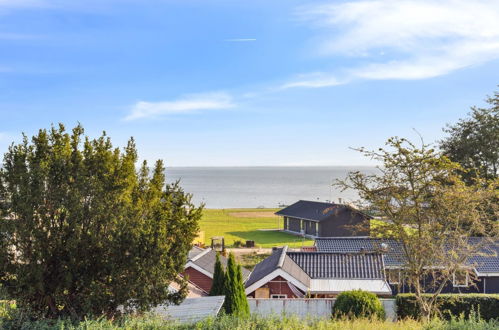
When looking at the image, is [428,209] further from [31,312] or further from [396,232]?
[31,312]

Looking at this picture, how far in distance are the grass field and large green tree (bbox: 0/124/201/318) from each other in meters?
30.1

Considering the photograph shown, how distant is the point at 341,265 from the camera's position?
2338 centimetres

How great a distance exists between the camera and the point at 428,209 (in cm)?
1700

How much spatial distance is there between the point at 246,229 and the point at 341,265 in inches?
1478

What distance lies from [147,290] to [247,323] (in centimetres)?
269

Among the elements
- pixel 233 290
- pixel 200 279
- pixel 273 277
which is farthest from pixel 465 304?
pixel 200 279

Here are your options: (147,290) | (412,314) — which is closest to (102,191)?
(147,290)

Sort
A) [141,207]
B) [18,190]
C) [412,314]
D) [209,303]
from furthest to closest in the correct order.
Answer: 1. [412,314]
2. [209,303]
3. [141,207]
4. [18,190]

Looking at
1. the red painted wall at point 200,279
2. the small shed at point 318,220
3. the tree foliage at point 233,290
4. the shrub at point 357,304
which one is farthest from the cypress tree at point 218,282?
the small shed at point 318,220

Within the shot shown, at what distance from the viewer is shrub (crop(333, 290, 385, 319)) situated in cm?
1689

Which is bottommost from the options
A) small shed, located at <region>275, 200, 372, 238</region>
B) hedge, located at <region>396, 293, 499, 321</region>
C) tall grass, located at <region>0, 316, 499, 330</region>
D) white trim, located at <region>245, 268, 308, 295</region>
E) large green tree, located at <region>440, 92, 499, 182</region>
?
hedge, located at <region>396, 293, 499, 321</region>

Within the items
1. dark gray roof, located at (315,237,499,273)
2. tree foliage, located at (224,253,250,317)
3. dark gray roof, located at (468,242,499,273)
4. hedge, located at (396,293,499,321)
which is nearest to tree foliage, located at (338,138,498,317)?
hedge, located at (396,293,499,321)

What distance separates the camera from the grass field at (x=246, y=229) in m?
49.4

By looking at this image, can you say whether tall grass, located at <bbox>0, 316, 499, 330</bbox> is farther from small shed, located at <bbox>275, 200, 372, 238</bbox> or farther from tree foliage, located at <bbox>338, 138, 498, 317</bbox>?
small shed, located at <bbox>275, 200, 372, 238</bbox>
